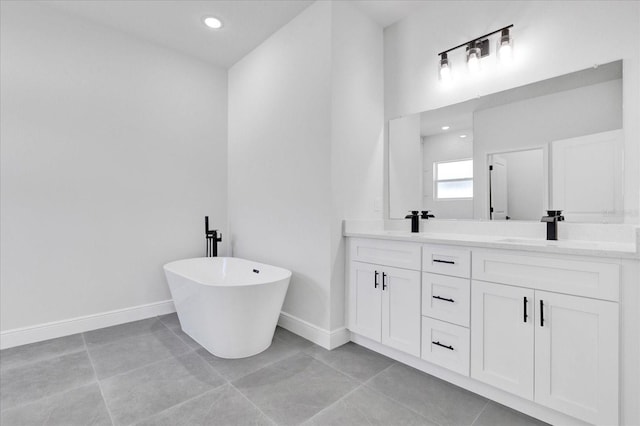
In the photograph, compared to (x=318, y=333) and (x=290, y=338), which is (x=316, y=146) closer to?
(x=318, y=333)

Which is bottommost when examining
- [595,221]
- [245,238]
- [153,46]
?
[245,238]

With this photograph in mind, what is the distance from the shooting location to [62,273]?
2.73 metres

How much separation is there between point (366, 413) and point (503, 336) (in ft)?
Answer: 2.78

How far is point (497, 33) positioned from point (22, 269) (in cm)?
409

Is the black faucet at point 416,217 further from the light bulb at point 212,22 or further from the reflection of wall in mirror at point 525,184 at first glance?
the light bulb at point 212,22

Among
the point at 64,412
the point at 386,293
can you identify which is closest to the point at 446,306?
the point at 386,293

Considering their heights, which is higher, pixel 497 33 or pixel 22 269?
pixel 497 33

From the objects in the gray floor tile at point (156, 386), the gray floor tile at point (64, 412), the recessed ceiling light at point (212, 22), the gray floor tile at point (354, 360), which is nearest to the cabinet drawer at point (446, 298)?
the gray floor tile at point (354, 360)

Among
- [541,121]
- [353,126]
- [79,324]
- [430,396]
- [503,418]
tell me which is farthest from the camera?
[79,324]

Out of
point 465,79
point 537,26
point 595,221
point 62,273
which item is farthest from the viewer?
point 62,273

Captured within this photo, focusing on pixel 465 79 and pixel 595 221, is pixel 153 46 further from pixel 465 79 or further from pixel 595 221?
pixel 595 221

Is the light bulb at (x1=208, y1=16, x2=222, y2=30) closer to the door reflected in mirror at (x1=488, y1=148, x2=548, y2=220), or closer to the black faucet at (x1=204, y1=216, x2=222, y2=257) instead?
the black faucet at (x1=204, y1=216, x2=222, y2=257)

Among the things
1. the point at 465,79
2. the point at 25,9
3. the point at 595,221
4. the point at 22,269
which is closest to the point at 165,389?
the point at 22,269

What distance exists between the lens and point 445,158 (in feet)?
8.38
